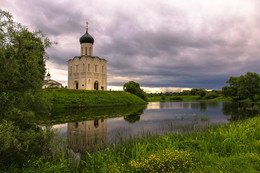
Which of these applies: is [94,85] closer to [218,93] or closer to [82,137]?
[82,137]

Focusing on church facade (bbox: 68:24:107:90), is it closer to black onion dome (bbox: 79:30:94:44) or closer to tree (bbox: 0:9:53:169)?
black onion dome (bbox: 79:30:94:44)

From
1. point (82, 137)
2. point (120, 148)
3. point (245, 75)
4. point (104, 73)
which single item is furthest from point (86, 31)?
point (245, 75)

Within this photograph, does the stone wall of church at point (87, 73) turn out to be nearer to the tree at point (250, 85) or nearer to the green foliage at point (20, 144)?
the green foliage at point (20, 144)

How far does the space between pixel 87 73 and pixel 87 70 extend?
1181 mm

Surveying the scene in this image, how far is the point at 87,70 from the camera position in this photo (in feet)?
193

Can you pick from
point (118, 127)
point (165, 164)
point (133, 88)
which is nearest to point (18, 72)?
point (165, 164)

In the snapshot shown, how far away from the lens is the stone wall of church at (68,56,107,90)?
58.8 m

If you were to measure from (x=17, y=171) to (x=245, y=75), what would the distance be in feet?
275

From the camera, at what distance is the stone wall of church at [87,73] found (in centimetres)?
5875

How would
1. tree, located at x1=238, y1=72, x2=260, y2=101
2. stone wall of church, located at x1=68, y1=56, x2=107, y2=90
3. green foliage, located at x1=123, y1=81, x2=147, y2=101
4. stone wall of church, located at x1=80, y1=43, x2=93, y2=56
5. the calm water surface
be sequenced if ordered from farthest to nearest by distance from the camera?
green foliage, located at x1=123, y1=81, x2=147, y2=101, tree, located at x1=238, y1=72, x2=260, y2=101, stone wall of church, located at x1=80, y1=43, x2=93, y2=56, stone wall of church, located at x1=68, y1=56, x2=107, y2=90, the calm water surface

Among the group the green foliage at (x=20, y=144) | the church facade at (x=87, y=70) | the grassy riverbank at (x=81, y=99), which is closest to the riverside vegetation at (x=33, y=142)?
the green foliage at (x=20, y=144)

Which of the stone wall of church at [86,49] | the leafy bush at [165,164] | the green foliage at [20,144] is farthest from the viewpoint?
the stone wall of church at [86,49]

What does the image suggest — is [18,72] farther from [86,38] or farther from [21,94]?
[86,38]

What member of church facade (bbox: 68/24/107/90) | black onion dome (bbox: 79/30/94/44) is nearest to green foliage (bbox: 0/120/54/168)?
church facade (bbox: 68/24/107/90)
